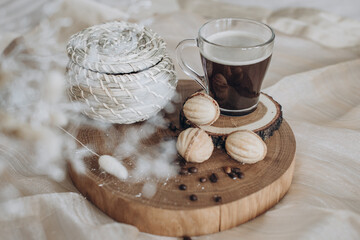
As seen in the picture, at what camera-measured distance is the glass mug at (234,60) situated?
1.10 metres

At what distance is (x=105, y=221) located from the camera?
3.36 feet

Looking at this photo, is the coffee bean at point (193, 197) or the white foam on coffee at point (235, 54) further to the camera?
the white foam on coffee at point (235, 54)

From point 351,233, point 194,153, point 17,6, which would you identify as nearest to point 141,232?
point 194,153

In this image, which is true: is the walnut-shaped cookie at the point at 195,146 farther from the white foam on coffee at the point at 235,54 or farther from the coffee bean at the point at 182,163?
the white foam on coffee at the point at 235,54

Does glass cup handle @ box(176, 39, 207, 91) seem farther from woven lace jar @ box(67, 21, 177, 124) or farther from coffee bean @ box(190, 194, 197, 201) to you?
coffee bean @ box(190, 194, 197, 201)

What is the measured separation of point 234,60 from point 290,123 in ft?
1.26

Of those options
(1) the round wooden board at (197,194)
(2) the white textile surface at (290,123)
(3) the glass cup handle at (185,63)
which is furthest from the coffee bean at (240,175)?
(3) the glass cup handle at (185,63)

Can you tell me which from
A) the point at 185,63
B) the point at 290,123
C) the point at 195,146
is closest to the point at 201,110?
the point at 195,146

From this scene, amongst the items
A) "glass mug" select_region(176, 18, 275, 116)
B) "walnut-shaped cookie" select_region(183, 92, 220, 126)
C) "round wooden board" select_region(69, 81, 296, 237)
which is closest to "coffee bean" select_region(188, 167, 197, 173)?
"round wooden board" select_region(69, 81, 296, 237)

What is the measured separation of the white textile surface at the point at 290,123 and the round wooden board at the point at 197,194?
3 centimetres

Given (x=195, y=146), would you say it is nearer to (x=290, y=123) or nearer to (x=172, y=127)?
(x=172, y=127)

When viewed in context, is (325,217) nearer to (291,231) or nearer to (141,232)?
(291,231)

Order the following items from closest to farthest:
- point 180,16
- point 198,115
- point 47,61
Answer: point 198,115 → point 47,61 → point 180,16

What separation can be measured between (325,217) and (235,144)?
0.90 feet
